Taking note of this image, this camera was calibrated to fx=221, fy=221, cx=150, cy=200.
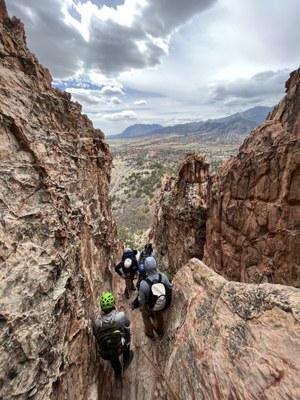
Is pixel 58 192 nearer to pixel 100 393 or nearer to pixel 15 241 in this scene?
pixel 15 241

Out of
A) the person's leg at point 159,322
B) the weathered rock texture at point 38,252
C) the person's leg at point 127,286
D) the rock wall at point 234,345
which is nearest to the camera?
the rock wall at point 234,345

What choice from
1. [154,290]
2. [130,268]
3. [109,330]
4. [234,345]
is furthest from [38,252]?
[130,268]

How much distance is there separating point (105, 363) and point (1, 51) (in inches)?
514

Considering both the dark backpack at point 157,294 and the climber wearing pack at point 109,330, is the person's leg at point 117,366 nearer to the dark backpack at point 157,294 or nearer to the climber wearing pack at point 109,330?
the climber wearing pack at point 109,330

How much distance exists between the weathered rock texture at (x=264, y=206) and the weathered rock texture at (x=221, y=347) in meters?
5.52

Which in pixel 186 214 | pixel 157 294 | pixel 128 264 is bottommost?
pixel 186 214

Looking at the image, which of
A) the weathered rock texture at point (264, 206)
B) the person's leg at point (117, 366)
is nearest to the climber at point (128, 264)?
the person's leg at point (117, 366)

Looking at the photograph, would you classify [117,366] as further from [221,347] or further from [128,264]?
[128,264]

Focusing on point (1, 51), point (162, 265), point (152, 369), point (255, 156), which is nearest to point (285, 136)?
point (255, 156)

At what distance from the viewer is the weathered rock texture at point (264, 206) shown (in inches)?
395

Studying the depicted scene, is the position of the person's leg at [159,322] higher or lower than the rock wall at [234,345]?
lower

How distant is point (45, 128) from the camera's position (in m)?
9.31

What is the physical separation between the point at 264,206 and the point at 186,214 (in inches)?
293

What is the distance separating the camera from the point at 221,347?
481 centimetres
